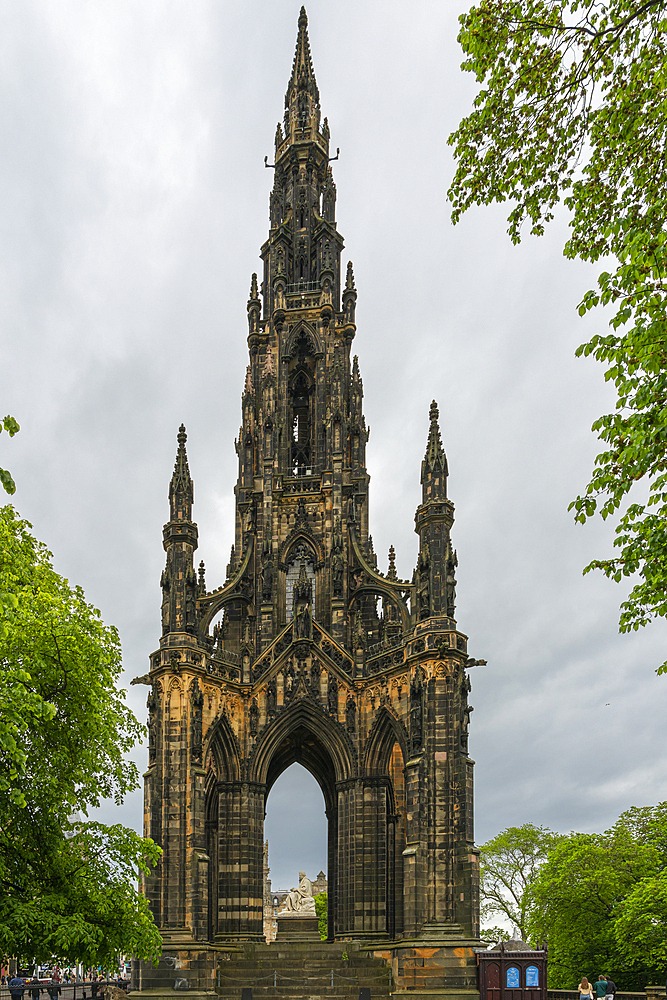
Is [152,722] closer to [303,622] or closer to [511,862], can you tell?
[303,622]

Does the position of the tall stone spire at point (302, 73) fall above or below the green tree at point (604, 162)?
above

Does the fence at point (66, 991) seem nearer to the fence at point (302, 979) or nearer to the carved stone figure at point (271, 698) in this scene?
the fence at point (302, 979)

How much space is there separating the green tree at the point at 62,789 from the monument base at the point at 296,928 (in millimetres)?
17854

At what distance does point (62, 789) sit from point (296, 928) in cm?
2121

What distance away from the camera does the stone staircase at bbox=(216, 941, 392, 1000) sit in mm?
28891

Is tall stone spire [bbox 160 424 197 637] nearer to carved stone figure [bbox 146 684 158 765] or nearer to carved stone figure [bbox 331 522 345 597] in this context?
carved stone figure [bbox 146 684 158 765]

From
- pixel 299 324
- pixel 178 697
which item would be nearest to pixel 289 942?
pixel 178 697

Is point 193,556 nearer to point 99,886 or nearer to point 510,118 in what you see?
point 99,886

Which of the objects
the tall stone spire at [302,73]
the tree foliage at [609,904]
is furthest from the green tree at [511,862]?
the tall stone spire at [302,73]

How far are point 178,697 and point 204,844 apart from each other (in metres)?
4.64

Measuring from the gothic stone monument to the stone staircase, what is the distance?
60cm

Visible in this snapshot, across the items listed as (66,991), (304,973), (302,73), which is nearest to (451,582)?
(304,973)

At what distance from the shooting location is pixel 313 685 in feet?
112

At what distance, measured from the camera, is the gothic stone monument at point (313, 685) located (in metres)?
28.9
